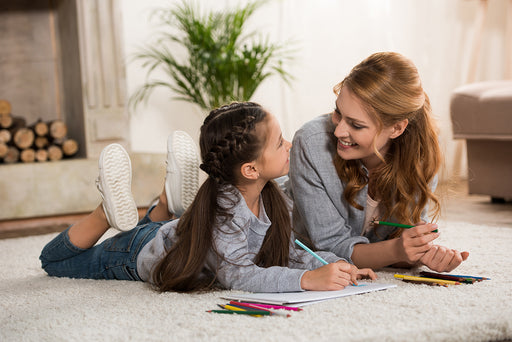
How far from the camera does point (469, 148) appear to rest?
292 centimetres

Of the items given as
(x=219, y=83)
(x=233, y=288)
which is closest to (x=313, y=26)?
(x=219, y=83)

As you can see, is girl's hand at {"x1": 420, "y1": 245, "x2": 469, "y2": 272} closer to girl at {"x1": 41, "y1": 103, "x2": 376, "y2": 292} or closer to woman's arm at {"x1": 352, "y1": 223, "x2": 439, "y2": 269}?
woman's arm at {"x1": 352, "y1": 223, "x2": 439, "y2": 269}

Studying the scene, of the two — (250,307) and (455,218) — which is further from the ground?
(250,307)

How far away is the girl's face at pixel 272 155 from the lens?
1.47 meters

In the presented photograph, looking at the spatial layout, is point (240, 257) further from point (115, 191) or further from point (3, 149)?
point (3, 149)

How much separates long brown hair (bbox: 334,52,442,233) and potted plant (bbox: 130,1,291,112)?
4.87 feet

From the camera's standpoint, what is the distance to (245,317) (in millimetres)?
1230

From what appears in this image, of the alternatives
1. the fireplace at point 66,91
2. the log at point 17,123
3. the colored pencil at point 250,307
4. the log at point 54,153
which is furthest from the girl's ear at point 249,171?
the log at point 17,123

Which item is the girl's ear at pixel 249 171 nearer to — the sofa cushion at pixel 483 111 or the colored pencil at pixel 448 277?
the colored pencil at pixel 448 277

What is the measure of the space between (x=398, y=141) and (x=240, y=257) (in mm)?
530

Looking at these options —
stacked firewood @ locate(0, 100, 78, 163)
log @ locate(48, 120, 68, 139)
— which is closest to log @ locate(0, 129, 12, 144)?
stacked firewood @ locate(0, 100, 78, 163)

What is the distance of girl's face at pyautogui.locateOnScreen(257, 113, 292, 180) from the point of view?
1469 mm

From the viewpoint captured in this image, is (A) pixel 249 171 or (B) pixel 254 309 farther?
(A) pixel 249 171

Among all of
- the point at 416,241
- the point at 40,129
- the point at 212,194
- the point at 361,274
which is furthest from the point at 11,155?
the point at 416,241
